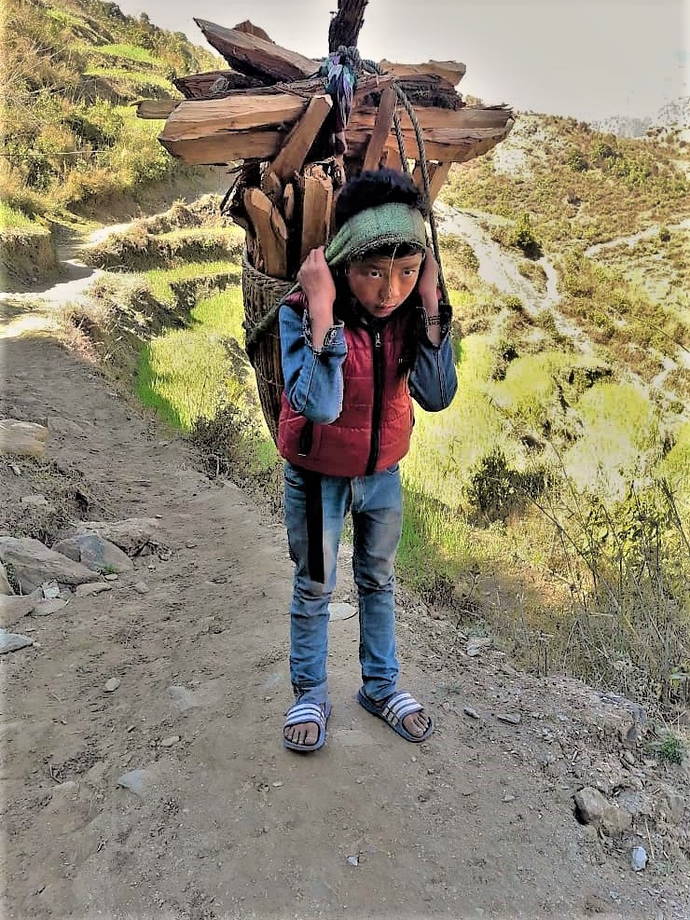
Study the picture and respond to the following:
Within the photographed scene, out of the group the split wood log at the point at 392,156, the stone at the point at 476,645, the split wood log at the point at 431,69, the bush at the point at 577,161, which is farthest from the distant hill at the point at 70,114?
the bush at the point at 577,161

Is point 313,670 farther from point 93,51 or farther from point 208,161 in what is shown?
point 93,51

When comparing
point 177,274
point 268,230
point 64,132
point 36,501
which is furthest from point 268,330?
point 64,132

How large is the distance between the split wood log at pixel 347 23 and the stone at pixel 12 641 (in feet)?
7.34

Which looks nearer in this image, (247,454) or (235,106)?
(235,106)

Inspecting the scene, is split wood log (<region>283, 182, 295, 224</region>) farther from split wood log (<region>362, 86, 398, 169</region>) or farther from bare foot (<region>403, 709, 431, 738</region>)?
bare foot (<region>403, 709, 431, 738</region>)

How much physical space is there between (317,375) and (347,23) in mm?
1230

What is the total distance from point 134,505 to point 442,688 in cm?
233

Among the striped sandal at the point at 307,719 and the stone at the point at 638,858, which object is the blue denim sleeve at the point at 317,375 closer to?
the striped sandal at the point at 307,719

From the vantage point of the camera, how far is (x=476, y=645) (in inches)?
103

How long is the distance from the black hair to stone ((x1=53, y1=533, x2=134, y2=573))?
2.11m

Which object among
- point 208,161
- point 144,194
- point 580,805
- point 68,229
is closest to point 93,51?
point 144,194

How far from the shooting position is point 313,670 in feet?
6.09

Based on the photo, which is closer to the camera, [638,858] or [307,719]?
[638,858]

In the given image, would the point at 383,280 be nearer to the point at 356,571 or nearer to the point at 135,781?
the point at 356,571
